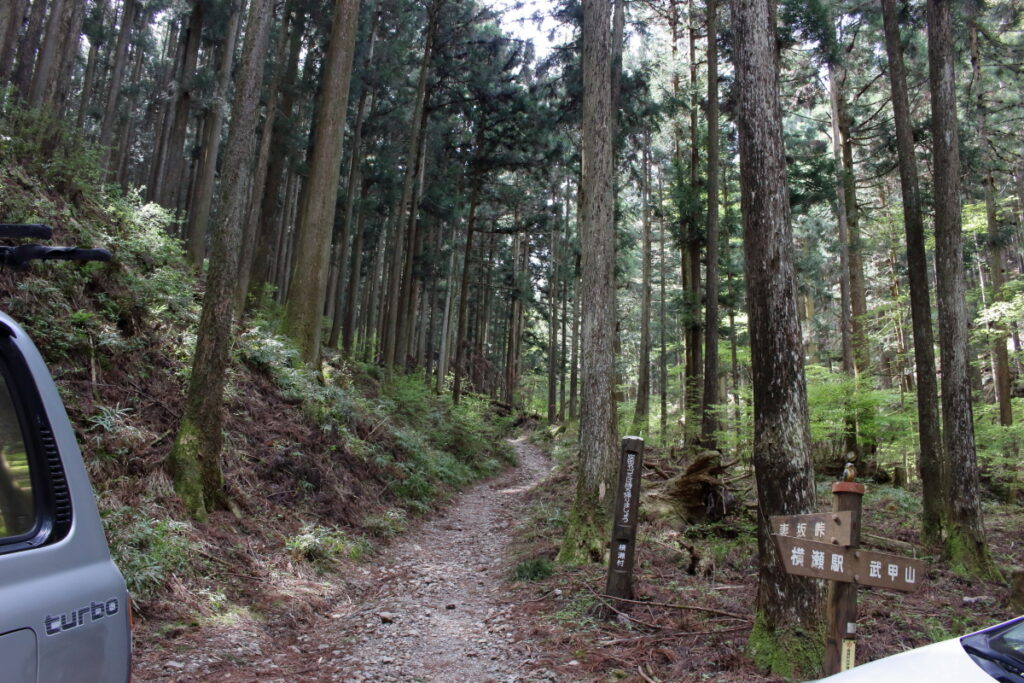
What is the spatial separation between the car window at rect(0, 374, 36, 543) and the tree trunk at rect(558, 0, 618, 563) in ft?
24.6

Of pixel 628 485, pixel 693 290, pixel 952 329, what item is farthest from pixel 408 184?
pixel 628 485

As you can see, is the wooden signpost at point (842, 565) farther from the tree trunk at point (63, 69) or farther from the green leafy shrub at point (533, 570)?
the tree trunk at point (63, 69)

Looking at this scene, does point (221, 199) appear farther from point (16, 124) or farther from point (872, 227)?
point (872, 227)

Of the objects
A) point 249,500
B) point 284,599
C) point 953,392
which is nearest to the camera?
point 284,599

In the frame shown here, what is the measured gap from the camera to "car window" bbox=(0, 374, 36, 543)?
1752 mm

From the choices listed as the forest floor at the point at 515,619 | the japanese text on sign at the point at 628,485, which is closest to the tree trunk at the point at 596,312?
the forest floor at the point at 515,619

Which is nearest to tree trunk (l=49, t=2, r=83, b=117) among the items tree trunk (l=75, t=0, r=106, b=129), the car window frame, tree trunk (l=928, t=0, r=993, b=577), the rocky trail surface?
tree trunk (l=75, t=0, r=106, b=129)

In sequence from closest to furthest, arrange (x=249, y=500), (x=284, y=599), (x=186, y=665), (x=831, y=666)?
1. (x=831, y=666)
2. (x=186, y=665)
3. (x=284, y=599)
4. (x=249, y=500)

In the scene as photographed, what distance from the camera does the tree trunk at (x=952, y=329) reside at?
9352 millimetres

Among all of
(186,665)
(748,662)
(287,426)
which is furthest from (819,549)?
(287,426)

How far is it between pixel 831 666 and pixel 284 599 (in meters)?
5.09

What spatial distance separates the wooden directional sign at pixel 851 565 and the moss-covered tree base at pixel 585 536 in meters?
4.80

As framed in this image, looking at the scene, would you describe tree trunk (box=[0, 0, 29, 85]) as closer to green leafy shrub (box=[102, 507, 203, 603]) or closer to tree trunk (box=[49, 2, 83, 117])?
tree trunk (box=[49, 2, 83, 117])

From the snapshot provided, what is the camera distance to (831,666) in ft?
13.1
